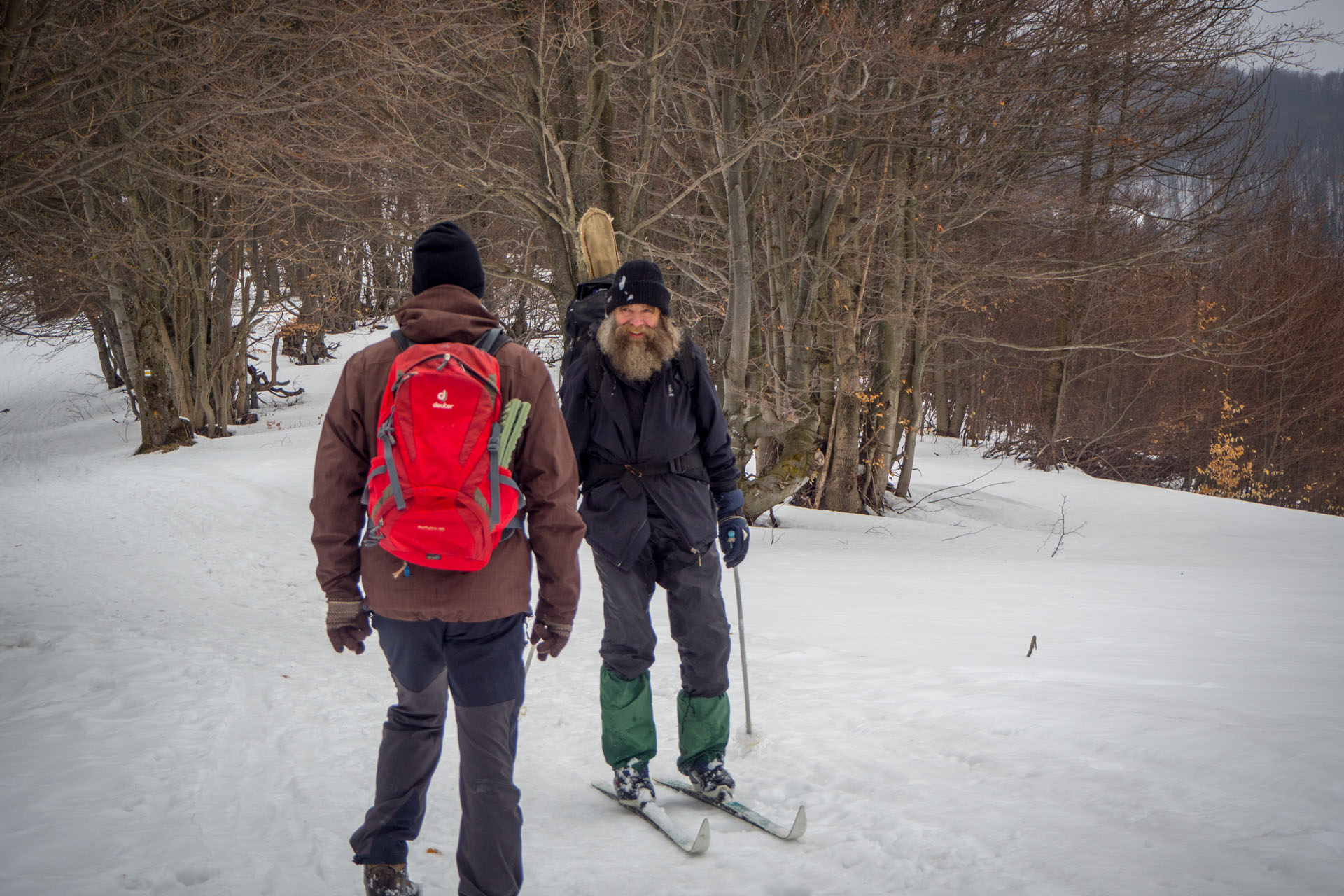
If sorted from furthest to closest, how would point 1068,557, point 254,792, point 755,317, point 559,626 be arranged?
point 755,317, point 1068,557, point 254,792, point 559,626

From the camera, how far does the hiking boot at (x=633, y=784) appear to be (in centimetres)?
326

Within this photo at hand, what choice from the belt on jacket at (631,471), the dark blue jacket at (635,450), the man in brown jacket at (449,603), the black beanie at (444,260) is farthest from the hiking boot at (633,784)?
the black beanie at (444,260)

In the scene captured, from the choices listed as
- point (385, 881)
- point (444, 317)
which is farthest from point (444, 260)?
point (385, 881)

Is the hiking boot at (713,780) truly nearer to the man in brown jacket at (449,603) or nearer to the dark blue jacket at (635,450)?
the dark blue jacket at (635,450)

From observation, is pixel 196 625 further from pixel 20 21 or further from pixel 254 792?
pixel 20 21

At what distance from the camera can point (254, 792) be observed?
3336mm

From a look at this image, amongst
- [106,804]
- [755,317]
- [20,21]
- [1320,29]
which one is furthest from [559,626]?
[1320,29]

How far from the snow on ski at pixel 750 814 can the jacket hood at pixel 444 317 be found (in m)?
1.96

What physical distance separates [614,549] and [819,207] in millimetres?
9267

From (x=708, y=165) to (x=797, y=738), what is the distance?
7705 mm

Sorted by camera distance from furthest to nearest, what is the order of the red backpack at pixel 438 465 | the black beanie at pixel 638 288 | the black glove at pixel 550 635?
the black beanie at pixel 638 288
the black glove at pixel 550 635
the red backpack at pixel 438 465

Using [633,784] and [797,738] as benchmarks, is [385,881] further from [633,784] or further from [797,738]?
[797,738]

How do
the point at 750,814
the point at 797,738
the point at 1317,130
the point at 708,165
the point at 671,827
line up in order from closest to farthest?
the point at 671,827
the point at 750,814
the point at 797,738
the point at 708,165
the point at 1317,130

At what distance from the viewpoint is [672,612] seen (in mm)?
3395
